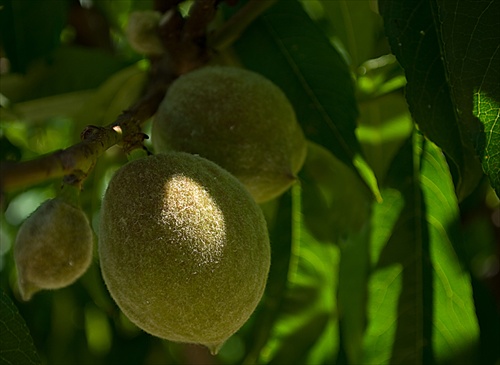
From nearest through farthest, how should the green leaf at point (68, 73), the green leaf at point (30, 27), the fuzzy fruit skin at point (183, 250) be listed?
the fuzzy fruit skin at point (183, 250) → the green leaf at point (30, 27) → the green leaf at point (68, 73)

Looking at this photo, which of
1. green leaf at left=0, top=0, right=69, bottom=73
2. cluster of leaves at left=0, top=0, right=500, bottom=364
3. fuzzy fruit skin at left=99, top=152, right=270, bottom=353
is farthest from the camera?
green leaf at left=0, top=0, right=69, bottom=73

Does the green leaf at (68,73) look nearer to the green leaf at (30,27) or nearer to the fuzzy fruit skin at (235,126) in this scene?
the green leaf at (30,27)

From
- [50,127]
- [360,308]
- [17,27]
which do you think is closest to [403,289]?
[360,308]

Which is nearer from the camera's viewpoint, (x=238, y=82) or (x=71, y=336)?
(x=238, y=82)

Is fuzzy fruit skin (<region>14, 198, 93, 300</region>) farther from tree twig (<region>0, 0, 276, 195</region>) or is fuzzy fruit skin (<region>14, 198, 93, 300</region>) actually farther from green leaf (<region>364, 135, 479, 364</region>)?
green leaf (<region>364, 135, 479, 364</region>)

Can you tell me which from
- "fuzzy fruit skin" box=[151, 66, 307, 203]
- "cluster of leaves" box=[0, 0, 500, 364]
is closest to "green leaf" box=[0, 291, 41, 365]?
"fuzzy fruit skin" box=[151, 66, 307, 203]

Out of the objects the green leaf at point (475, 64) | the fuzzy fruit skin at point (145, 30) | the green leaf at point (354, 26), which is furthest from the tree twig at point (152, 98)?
the green leaf at point (475, 64)

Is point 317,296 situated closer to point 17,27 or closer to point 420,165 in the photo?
point 420,165
